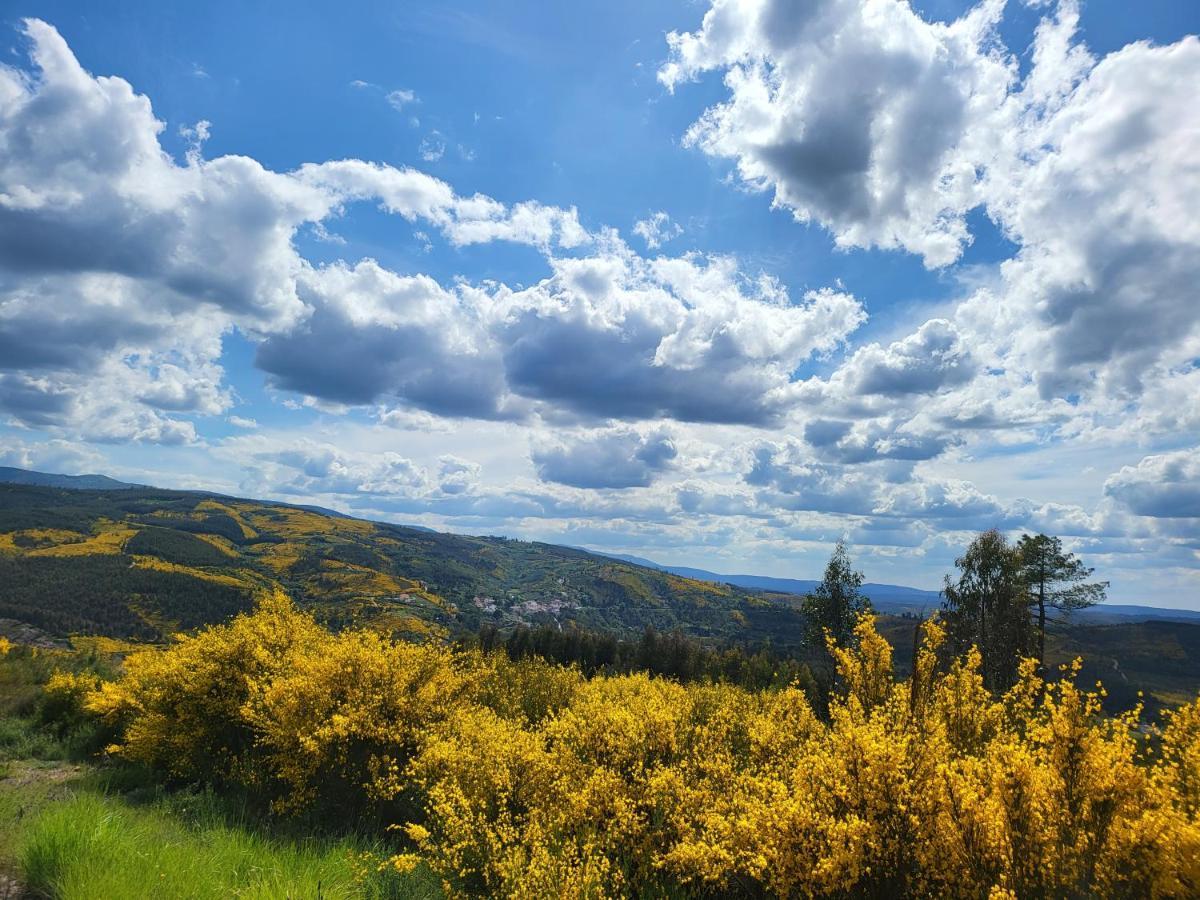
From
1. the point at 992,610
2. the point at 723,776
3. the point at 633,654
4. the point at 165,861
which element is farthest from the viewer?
the point at 633,654

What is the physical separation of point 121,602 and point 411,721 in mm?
184436

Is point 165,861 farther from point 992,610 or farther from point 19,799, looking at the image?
point 992,610

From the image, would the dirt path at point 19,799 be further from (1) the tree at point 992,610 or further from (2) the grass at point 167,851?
(1) the tree at point 992,610

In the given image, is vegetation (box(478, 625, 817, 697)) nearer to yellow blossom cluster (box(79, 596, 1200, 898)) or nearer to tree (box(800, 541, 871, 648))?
tree (box(800, 541, 871, 648))

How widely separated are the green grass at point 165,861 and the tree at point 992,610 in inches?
1316

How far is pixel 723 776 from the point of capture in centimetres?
1264

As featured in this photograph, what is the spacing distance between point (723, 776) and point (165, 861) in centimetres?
1000

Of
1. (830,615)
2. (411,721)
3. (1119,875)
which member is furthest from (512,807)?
(830,615)

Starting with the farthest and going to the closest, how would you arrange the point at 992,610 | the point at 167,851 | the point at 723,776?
the point at 992,610 < the point at 723,776 < the point at 167,851

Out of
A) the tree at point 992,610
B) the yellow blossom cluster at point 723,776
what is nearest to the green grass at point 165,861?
the yellow blossom cluster at point 723,776

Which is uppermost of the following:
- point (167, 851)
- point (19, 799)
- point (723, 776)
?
point (723, 776)

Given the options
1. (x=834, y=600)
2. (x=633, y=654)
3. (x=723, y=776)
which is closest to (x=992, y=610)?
(x=834, y=600)

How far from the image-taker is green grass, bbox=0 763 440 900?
26.5 feet

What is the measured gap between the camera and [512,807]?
14141 millimetres
